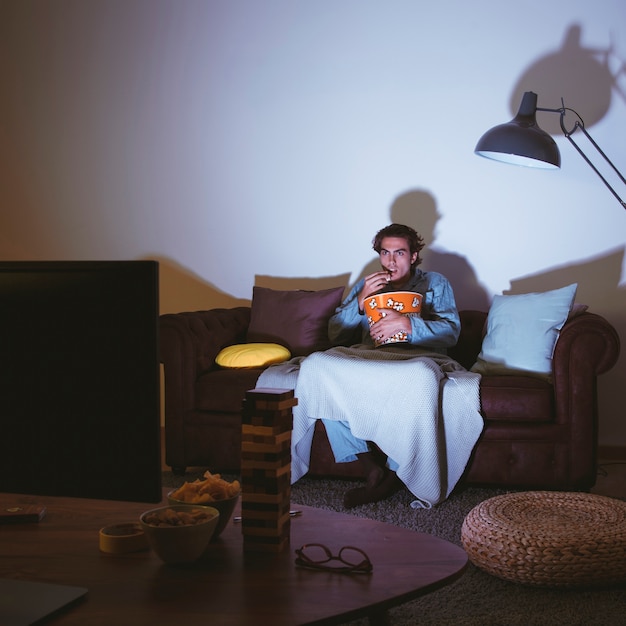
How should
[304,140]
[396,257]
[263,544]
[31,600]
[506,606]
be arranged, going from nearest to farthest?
[31,600], [263,544], [506,606], [396,257], [304,140]

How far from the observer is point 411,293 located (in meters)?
3.17

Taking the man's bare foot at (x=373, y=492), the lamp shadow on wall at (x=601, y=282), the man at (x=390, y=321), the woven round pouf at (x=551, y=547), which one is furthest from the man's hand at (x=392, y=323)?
the woven round pouf at (x=551, y=547)

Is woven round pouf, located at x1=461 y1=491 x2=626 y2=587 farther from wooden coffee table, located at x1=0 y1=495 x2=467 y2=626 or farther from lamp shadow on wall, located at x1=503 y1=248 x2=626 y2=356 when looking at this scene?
lamp shadow on wall, located at x1=503 y1=248 x2=626 y2=356

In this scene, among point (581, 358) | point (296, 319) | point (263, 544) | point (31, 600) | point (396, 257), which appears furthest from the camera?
point (296, 319)

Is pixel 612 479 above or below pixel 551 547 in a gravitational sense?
below

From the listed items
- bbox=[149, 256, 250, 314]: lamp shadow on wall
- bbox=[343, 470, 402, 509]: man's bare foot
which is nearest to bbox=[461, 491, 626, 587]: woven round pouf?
bbox=[343, 470, 402, 509]: man's bare foot

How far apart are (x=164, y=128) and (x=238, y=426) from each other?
1.90 m

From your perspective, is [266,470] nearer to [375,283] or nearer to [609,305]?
[375,283]

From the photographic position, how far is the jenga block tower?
1144 mm

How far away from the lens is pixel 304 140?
408cm

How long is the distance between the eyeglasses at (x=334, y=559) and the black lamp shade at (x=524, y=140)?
7.61ft

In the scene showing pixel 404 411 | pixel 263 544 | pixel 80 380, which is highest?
pixel 80 380

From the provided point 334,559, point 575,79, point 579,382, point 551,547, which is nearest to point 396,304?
point 579,382

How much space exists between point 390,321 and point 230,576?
2206 mm
